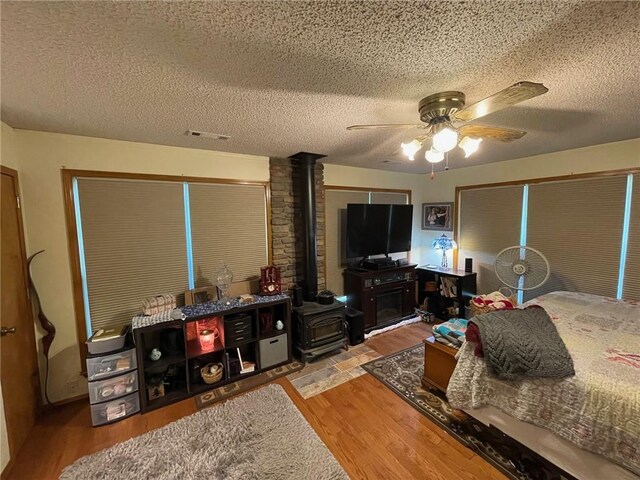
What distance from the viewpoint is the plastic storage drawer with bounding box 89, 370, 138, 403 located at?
2.09 m

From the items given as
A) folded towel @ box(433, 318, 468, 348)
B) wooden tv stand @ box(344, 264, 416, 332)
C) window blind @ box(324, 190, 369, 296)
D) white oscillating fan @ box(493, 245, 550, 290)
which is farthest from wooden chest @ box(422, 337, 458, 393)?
window blind @ box(324, 190, 369, 296)

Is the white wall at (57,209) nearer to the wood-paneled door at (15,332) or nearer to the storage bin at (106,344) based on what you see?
the wood-paneled door at (15,332)

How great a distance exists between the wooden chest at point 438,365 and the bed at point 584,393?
31 cm

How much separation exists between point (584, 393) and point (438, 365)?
104cm

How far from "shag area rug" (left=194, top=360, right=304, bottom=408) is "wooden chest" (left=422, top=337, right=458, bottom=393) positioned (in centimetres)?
129

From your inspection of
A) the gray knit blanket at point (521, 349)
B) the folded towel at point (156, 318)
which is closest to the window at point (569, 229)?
the gray knit blanket at point (521, 349)

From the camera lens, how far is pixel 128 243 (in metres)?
2.51

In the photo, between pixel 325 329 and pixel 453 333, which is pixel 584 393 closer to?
pixel 453 333

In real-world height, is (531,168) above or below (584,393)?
above

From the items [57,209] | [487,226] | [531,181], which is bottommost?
[487,226]

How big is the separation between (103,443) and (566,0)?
356cm

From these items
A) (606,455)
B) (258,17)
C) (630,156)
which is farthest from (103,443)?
(630,156)

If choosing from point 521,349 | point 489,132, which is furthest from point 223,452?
point 489,132

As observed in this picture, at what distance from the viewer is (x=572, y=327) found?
6.68 ft
